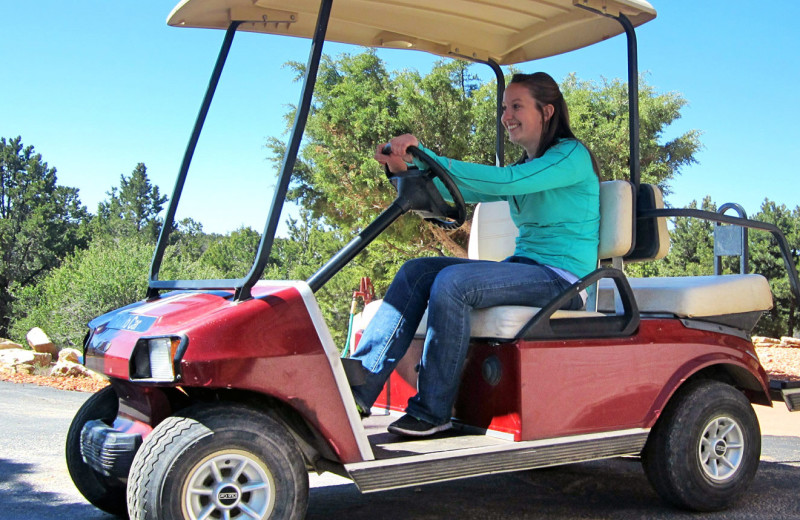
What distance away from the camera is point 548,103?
149 inches

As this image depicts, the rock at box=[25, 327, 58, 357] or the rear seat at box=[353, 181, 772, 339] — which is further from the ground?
the rear seat at box=[353, 181, 772, 339]

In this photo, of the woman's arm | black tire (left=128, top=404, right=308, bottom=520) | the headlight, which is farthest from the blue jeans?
the headlight

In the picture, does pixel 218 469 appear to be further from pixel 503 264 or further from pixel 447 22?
pixel 447 22

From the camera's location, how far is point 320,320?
281 centimetres

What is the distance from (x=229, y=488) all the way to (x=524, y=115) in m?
2.23

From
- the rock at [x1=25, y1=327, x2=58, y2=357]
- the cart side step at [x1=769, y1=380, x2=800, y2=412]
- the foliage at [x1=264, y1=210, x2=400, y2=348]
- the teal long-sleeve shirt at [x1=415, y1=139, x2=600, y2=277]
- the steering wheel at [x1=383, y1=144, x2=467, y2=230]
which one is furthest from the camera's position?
the foliage at [x1=264, y1=210, x2=400, y2=348]

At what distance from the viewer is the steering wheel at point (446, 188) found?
3.20 metres

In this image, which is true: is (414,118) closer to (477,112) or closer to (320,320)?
(477,112)

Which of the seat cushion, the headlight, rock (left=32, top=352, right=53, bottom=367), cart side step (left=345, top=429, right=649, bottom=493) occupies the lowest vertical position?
rock (left=32, top=352, right=53, bottom=367)

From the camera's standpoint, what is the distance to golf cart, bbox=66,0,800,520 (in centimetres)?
262

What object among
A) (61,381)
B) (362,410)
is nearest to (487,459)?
(362,410)

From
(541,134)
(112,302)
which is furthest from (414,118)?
(541,134)

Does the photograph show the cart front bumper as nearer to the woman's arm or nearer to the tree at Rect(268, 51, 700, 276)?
the woman's arm

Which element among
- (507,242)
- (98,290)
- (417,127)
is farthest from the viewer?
(98,290)
